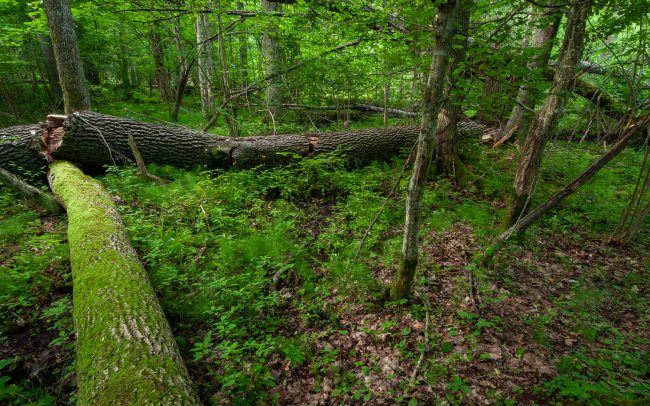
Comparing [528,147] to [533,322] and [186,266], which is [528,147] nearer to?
[533,322]

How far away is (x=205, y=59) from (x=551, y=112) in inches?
351

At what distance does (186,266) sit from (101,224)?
1.32 meters

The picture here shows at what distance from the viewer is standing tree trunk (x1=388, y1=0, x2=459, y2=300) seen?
2.46 meters

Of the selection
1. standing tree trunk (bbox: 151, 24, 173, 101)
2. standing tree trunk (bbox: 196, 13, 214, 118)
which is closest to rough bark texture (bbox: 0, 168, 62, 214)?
standing tree trunk (bbox: 196, 13, 214, 118)

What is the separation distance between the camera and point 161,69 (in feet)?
42.4

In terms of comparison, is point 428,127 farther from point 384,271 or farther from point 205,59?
point 205,59

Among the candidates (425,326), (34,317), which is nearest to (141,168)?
(34,317)

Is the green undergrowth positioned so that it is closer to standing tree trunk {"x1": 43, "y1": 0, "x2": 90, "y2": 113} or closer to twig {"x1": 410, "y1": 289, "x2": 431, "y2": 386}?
twig {"x1": 410, "y1": 289, "x2": 431, "y2": 386}

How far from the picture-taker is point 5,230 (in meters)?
4.54

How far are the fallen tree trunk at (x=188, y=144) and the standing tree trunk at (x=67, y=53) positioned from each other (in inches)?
50.4

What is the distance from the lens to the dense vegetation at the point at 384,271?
9.07ft

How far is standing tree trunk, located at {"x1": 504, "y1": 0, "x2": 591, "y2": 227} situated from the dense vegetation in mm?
153

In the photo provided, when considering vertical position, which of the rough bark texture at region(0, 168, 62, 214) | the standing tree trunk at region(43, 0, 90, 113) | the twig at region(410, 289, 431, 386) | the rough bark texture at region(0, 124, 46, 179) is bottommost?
the twig at region(410, 289, 431, 386)

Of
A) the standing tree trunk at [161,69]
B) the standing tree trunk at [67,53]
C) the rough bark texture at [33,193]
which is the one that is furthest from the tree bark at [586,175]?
the standing tree trunk at [161,69]
